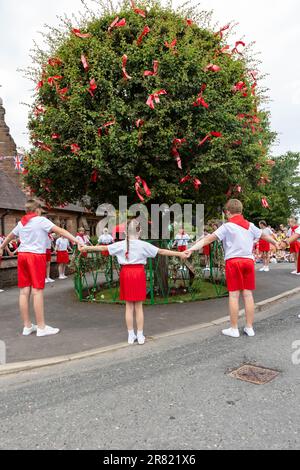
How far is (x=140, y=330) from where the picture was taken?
5180 millimetres

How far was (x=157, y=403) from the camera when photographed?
11.1ft

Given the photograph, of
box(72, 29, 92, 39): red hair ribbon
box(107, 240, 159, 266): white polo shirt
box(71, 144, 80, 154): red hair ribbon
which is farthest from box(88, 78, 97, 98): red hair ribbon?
box(107, 240, 159, 266): white polo shirt

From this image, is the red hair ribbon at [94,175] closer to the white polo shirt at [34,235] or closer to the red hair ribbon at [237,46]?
the white polo shirt at [34,235]

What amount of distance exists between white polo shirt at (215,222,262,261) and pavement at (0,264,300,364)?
4.83ft

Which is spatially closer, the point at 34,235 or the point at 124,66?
the point at 34,235

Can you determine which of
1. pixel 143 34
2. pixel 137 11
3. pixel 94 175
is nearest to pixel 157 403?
pixel 94 175

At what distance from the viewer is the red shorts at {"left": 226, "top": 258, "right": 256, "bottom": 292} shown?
17.4ft

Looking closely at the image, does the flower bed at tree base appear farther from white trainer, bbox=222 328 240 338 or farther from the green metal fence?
white trainer, bbox=222 328 240 338

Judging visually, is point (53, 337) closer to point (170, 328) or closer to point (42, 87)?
point (170, 328)

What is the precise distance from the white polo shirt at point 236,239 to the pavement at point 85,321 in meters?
1.47

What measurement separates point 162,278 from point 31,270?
354 cm

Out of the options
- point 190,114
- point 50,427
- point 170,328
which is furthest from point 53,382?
point 190,114

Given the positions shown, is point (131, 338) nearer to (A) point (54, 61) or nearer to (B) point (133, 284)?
(B) point (133, 284)

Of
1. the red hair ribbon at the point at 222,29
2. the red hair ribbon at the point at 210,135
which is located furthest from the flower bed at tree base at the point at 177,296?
the red hair ribbon at the point at 222,29
